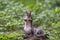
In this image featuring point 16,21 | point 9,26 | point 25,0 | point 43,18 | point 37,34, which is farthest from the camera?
point 25,0

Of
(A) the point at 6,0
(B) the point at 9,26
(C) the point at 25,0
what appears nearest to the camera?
(B) the point at 9,26

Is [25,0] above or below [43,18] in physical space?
above

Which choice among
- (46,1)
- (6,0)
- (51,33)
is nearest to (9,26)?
(51,33)

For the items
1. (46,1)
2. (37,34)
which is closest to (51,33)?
(37,34)

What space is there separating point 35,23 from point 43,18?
50 centimetres

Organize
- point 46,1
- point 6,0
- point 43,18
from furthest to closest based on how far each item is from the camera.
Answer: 1. point 46,1
2. point 6,0
3. point 43,18

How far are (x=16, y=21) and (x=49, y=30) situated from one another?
98cm

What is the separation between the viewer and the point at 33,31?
6.76 metres

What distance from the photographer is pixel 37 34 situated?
6637 millimetres

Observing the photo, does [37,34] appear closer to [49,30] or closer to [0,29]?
[0,29]

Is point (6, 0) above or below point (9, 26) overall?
above

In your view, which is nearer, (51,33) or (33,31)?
(33,31)

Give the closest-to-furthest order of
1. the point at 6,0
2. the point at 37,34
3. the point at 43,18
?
the point at 37,34 → the point at 43,18 → the point at 6,0

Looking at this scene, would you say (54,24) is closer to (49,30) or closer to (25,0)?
(49,30)
